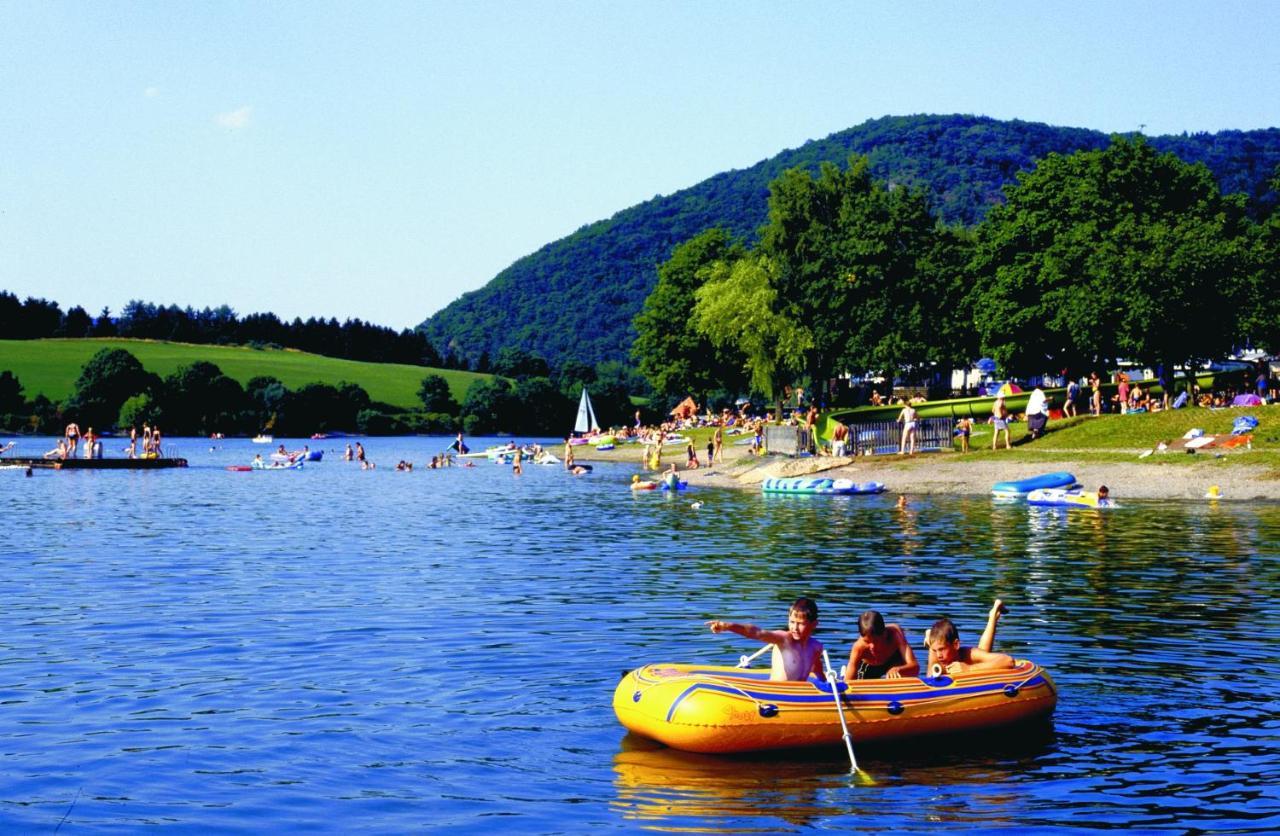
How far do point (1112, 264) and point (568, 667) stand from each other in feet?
173

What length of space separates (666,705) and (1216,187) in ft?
259

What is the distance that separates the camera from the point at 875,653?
15.3 metres

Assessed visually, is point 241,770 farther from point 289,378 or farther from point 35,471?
point 289,378

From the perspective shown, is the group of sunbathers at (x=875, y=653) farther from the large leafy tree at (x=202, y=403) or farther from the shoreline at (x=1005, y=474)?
the large leafy tree at (x=202, y=403)

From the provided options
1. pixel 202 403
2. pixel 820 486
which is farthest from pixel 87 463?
pixel 202 403

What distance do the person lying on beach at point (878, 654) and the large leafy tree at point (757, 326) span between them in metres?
71.3

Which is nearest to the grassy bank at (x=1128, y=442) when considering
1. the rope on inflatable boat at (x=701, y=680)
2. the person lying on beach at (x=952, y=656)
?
the person lying on beach at (x=952, y=656)

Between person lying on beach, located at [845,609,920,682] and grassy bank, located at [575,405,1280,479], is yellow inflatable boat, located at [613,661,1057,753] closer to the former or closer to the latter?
person lying on beach, located at [845,609,920,682]

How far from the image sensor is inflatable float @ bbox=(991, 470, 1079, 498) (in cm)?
→ 4622

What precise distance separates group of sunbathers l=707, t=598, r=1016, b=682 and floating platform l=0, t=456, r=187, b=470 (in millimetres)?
73728

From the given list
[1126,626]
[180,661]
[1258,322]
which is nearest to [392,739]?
[180,661]

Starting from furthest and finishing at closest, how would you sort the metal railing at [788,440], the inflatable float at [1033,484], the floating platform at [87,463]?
the floating platform at [87,463], the metal railing at [788,440], the inflatable float at [1033,484]

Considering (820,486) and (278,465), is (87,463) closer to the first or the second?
(278,465)

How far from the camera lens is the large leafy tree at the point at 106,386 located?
6107 inches
